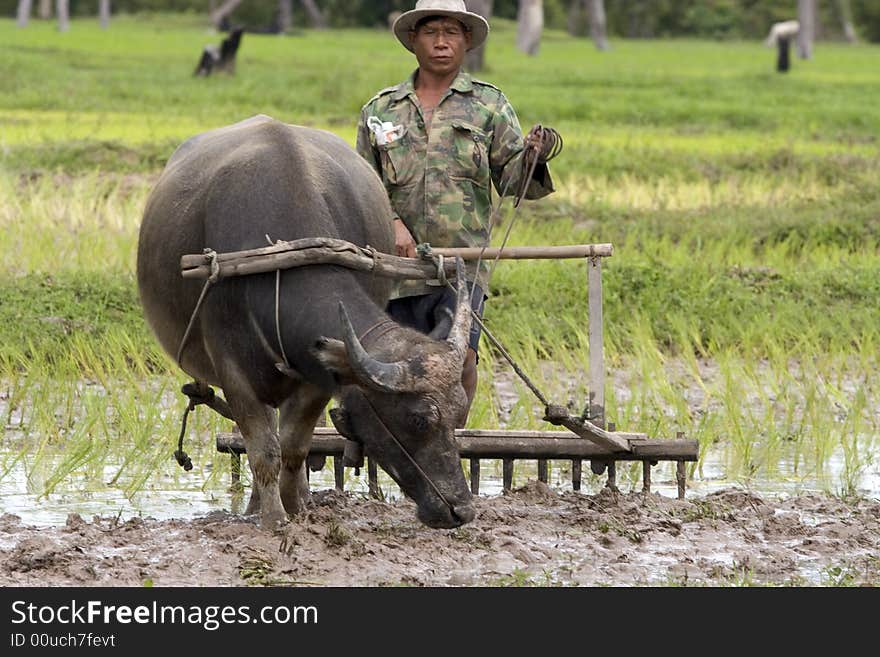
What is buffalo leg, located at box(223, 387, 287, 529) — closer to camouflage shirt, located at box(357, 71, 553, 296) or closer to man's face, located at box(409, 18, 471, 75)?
camouflage shirt, located at box(357, 71, 553, 296)

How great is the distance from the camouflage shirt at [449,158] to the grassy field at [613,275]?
3.74 ft

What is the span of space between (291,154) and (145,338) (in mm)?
2987

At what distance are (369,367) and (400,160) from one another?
4.89 ft

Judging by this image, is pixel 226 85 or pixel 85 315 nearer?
pixel 85 315

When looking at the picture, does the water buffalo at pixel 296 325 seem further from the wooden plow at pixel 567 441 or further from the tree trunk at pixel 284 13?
the tree trunk at pixel 284 13

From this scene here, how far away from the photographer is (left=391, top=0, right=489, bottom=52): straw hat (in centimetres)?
539

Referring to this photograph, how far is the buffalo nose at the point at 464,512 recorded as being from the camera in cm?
433

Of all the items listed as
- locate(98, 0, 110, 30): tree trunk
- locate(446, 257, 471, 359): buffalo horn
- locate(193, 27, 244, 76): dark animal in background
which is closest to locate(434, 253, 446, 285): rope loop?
locate(446, 257, 471, 359): buffalo horn

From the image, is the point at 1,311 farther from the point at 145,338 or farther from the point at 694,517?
the point at 694,517

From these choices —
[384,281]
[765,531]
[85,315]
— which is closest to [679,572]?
[765,531]

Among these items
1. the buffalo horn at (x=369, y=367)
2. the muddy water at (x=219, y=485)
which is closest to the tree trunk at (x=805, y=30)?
the muddy water at (x=219, y=485)

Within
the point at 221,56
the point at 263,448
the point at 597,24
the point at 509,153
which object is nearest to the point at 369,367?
the point at 263,448

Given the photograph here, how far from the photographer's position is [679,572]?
189 inches

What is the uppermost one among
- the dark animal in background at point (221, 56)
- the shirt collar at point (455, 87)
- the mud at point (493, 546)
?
the shirt collar at point (455, 87)
